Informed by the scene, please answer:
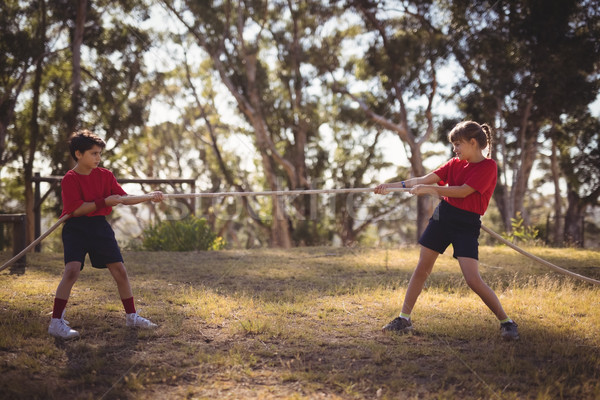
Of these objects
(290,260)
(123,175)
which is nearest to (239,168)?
(123,175)

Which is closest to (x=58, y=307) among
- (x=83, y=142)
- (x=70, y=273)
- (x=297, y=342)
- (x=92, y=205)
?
(x=70, y=273)

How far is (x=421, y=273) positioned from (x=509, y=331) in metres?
0.80

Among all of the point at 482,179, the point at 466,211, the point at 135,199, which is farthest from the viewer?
the point at 135,199

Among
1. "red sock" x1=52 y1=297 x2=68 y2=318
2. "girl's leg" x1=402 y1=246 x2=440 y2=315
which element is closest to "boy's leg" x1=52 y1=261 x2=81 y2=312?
"red sock" x1=52 y1=297 x2=68 y2=318

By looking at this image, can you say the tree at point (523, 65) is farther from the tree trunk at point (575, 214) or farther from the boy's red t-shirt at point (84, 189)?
the boy's red t-shirt at point (84, 189)

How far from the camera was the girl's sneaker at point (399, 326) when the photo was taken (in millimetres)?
4129

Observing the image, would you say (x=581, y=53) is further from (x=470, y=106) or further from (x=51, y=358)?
(x=51, y=358)

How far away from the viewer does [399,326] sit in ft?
13.6

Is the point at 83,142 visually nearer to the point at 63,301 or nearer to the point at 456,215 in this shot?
the point at 63,301

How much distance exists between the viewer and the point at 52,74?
→ 67.1ft

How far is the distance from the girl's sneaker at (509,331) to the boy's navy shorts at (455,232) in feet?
1.95

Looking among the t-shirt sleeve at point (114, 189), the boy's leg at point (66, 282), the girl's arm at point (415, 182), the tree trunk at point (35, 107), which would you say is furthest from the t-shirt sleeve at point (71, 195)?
the tree trunk at point (35, 107)

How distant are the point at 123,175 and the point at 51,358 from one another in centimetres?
2094

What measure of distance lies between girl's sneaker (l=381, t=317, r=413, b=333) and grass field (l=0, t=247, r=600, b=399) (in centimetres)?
12
